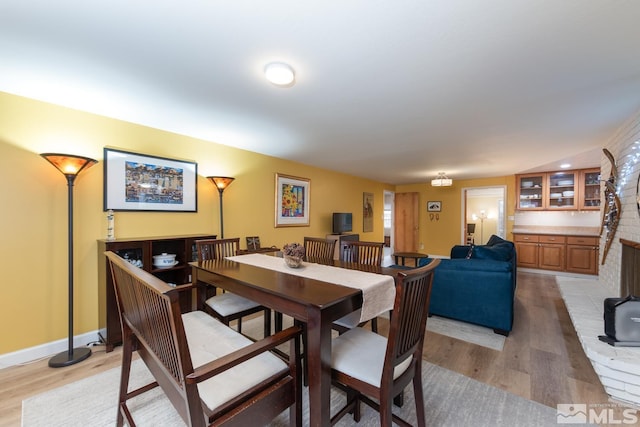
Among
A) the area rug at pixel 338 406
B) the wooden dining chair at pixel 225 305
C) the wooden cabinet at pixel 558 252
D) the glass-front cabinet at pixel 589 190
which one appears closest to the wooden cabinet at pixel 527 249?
the wooden cabinet at pixel 558 252

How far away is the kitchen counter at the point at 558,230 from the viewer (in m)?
5.01

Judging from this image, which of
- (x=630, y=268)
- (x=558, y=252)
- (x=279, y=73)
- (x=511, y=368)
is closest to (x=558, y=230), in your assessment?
(x=558, y=252)

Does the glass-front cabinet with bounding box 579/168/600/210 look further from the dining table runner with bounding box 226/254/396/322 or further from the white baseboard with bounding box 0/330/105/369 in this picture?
the white baseboard with bounding box 0/330/105/369

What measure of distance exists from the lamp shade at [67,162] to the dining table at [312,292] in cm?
129

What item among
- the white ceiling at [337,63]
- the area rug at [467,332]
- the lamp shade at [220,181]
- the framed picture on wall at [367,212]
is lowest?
the area rug at [467,332]

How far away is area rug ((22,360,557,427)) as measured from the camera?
1.54 m

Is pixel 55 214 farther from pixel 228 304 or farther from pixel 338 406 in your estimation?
pixel 338 406

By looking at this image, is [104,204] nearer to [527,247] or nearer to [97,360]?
[97,360]

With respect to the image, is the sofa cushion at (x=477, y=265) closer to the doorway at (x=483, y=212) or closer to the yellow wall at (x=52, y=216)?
the yellow wall at (x=52, y=216)

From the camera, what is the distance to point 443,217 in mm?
6941

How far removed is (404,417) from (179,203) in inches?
118

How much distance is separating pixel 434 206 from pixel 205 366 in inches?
282

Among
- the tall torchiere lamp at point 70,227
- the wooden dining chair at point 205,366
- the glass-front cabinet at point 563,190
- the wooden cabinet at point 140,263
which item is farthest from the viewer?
the glass-front cabinet at point 563,190

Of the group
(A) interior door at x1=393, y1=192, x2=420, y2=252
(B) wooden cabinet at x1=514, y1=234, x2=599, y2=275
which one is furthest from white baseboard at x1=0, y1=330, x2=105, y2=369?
(B) wooden cabinet at x1=514, y1=234, x2=599, y2=275
